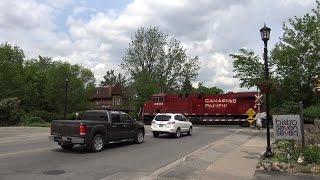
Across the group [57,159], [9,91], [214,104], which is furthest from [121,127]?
[9,91]

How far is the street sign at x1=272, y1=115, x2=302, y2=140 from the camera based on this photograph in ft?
51.3

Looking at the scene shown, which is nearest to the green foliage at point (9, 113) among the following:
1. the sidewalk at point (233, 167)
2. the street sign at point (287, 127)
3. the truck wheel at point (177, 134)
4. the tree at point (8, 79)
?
the tree at point (8, 79)

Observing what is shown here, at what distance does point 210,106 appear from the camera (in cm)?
4856

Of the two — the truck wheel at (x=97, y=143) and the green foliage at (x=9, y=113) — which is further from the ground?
the green foliage at (x=9, y=113)

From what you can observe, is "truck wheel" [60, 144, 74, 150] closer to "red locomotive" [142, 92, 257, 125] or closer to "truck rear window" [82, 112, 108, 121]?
"truck rear window" [82, 112, 108, 121]

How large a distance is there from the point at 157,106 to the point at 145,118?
260cm

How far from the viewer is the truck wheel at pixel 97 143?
18531mm

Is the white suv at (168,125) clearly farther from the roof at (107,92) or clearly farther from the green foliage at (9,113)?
the roof at (107,92)

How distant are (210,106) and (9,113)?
70.6 ft

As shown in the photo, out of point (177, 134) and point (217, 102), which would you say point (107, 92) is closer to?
point (217, 102)

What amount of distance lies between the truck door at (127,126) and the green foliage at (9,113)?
26873mm

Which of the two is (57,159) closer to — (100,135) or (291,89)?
(100,135)

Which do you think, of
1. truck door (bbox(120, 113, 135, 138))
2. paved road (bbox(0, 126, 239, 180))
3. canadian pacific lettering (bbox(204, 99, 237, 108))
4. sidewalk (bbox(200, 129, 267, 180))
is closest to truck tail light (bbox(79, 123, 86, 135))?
paved road (bbox(0, 126, 239, 180))

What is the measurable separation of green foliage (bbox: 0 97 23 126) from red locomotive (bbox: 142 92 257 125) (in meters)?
14.9
